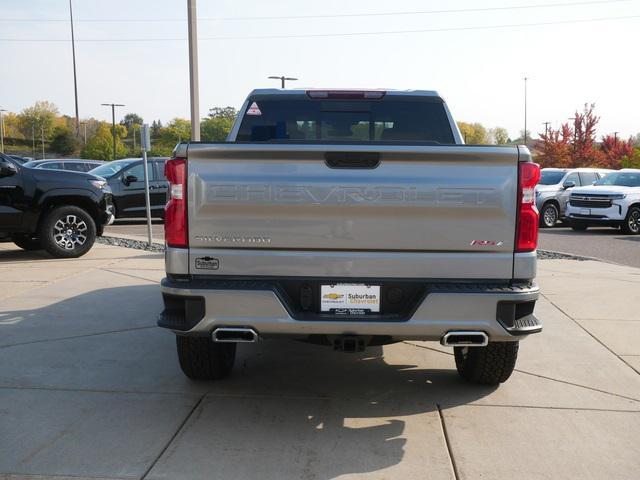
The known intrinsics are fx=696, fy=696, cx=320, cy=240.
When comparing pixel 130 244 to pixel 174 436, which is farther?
pixel 130 244

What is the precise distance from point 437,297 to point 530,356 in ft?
7.74

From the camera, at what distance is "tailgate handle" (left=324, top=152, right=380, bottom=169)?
3.84m

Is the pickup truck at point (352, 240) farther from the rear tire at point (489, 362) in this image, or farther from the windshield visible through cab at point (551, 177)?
the windshield visible through cab at point (551, 177)

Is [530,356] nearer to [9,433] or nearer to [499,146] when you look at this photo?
[499,146]

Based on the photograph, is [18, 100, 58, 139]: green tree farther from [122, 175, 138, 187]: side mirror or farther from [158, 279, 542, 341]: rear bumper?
[158, 279, 542, 341]: rear bumper

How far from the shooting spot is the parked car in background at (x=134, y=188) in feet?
58.6

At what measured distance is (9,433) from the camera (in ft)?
13.1

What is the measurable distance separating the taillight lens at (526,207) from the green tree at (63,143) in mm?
103259

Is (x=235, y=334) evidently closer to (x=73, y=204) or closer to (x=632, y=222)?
(x=73, y=204)

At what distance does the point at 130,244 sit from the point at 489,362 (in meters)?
9.89

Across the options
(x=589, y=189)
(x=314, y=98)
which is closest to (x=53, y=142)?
(x=589, y=189)

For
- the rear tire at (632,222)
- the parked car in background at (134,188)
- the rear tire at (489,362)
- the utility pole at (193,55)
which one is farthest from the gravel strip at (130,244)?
the rear tire at (632,222)

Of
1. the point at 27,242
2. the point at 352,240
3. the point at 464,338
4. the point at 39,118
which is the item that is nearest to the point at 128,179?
the point at 27,242

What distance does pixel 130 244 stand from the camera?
13336 mm
